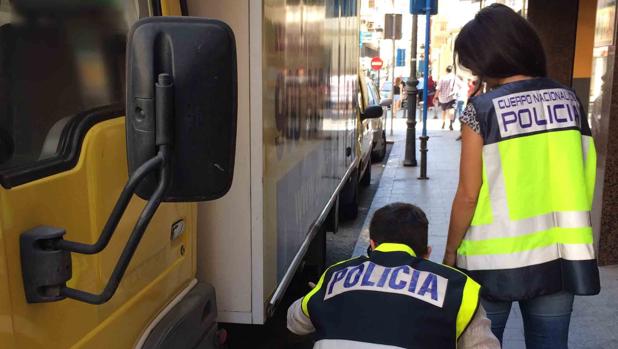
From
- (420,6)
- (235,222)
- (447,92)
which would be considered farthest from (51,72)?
(447,92)

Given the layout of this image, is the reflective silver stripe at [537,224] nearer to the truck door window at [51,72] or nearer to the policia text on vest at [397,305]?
the policia text on vest at [397,305]

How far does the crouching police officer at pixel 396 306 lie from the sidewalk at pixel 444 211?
8.47 ft

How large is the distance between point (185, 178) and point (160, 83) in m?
0.22

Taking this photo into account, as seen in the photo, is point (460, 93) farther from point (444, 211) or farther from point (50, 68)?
point (50, 68)

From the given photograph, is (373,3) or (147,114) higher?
(373,3)

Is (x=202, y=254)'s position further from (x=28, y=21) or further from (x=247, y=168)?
(x=28, y=21)

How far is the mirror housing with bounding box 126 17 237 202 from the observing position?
4.44 ft

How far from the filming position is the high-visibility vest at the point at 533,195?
7.73 feet

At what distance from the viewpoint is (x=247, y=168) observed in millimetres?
2566

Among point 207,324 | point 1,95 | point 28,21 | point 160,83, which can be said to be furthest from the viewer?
point 207,324

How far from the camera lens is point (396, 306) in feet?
6.18

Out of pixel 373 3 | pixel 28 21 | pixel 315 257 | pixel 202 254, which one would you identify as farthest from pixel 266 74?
pixel 373 3

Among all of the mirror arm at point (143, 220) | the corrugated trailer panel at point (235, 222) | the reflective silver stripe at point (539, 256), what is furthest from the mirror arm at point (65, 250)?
the reflective silver stripe at point (539, 256)

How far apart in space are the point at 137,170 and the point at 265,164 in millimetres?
1320
